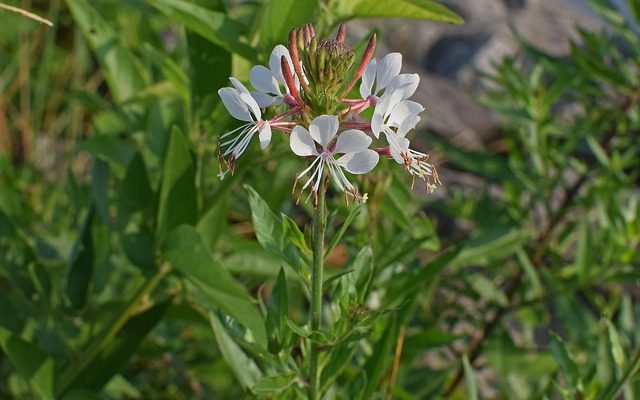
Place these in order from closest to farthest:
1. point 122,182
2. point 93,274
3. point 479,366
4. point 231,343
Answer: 1. point 231,343
2. point 122,182
3. point 93,274
4. point 479,366

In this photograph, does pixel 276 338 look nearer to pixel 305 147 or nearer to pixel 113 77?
pixel 305 147

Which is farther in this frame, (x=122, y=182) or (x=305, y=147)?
(x=122, y=182)

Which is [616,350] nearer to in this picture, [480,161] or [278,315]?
[278,315]

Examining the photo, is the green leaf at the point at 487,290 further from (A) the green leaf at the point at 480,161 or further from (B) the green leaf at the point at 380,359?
(B) the green leaf at the point at 380,359

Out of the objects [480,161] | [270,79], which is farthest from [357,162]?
[480,161]

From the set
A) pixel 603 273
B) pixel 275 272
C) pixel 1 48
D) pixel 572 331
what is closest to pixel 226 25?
pixel 275 272

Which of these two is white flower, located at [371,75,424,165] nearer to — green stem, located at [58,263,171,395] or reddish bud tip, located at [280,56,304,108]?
reddish bud tip, located at [280,56,304,108]

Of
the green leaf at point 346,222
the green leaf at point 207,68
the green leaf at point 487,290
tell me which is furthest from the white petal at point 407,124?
the green leaf at point 487,290
